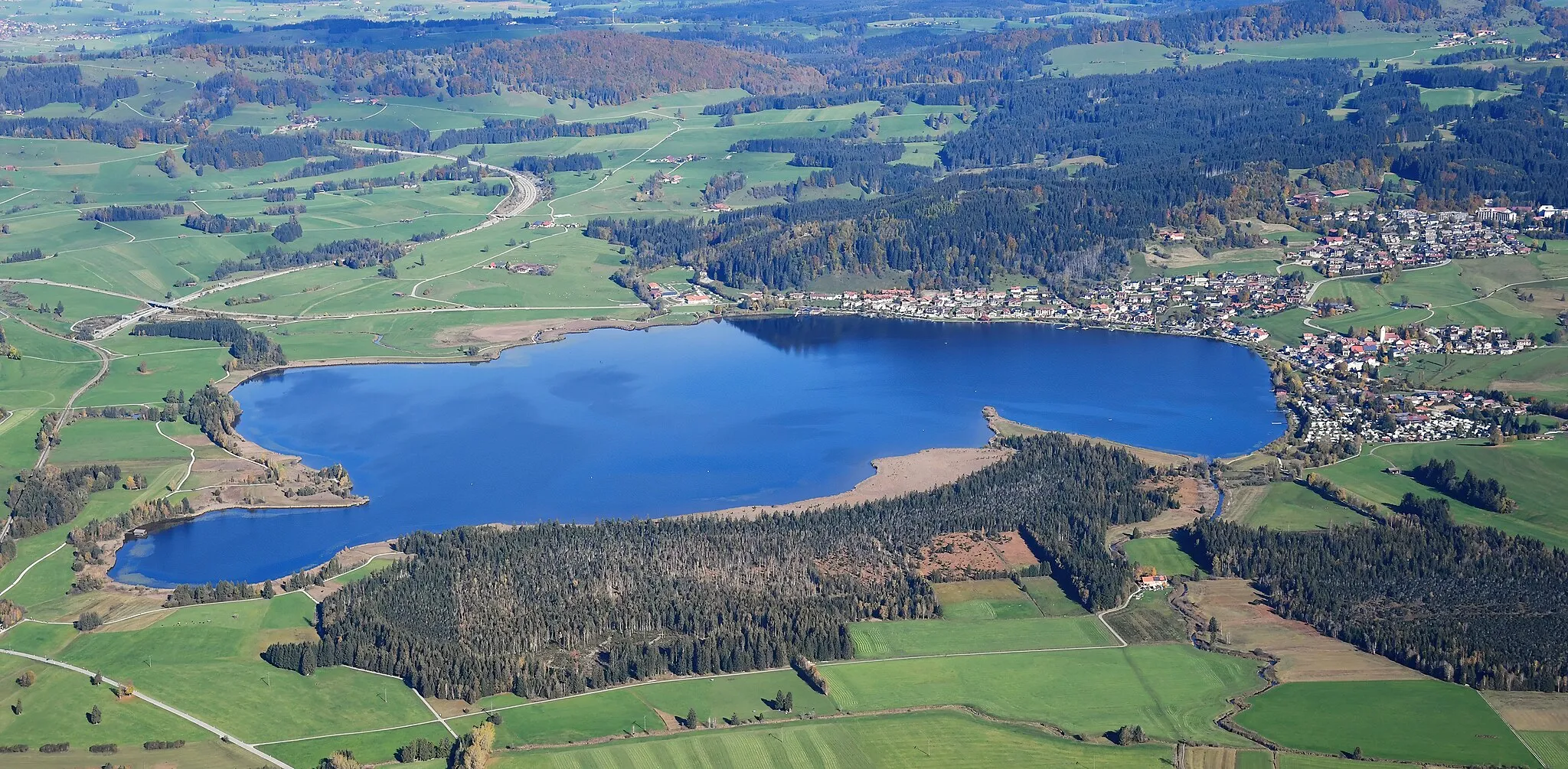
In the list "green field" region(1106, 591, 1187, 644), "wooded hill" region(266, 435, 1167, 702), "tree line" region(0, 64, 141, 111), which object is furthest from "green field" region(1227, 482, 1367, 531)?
"tree line" region(0, 64, 141, 111)

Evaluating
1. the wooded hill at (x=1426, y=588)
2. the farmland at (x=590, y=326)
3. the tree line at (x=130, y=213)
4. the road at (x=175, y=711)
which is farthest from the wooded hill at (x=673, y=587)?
the tree line at (x=130, y=213)

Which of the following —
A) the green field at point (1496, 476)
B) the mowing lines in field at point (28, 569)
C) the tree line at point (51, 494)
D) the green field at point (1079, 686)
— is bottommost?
the green field at point (1079, 686)

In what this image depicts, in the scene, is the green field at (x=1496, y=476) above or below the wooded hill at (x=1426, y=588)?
below

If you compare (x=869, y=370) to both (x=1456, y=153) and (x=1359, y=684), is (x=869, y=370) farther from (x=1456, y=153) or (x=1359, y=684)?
(x=1456, y=153)

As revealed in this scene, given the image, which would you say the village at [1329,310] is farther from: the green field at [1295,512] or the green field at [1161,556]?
the green field at [1161,556]

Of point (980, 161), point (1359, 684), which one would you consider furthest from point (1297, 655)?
point (980, 161)
